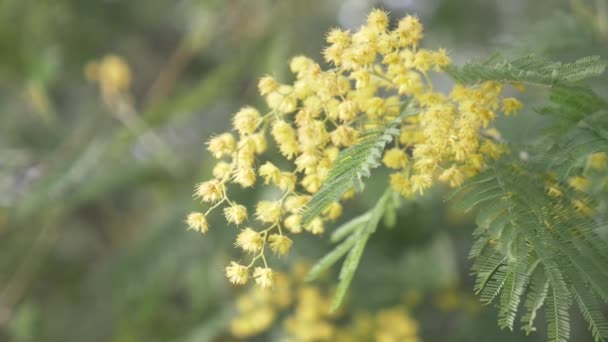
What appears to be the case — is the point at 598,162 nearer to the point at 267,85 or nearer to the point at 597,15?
the point at 267,85

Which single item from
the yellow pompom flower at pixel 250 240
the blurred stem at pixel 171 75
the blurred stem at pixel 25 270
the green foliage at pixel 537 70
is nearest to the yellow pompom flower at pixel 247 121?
the yellow pompom flower at pixel 250 240

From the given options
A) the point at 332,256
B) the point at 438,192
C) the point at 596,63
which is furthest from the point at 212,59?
the point at 596,63

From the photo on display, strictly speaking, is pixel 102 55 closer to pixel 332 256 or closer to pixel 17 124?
pixel 17 124

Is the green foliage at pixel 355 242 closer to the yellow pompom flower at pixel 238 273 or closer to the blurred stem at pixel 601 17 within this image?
the yellow pompom flower at pixel 238 273

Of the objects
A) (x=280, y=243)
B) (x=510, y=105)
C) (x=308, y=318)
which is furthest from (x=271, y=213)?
(x=308, y=318)

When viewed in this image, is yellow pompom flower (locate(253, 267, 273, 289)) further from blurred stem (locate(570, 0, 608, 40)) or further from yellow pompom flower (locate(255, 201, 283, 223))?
blurred stem (locate(570, 0, 608, 40))
